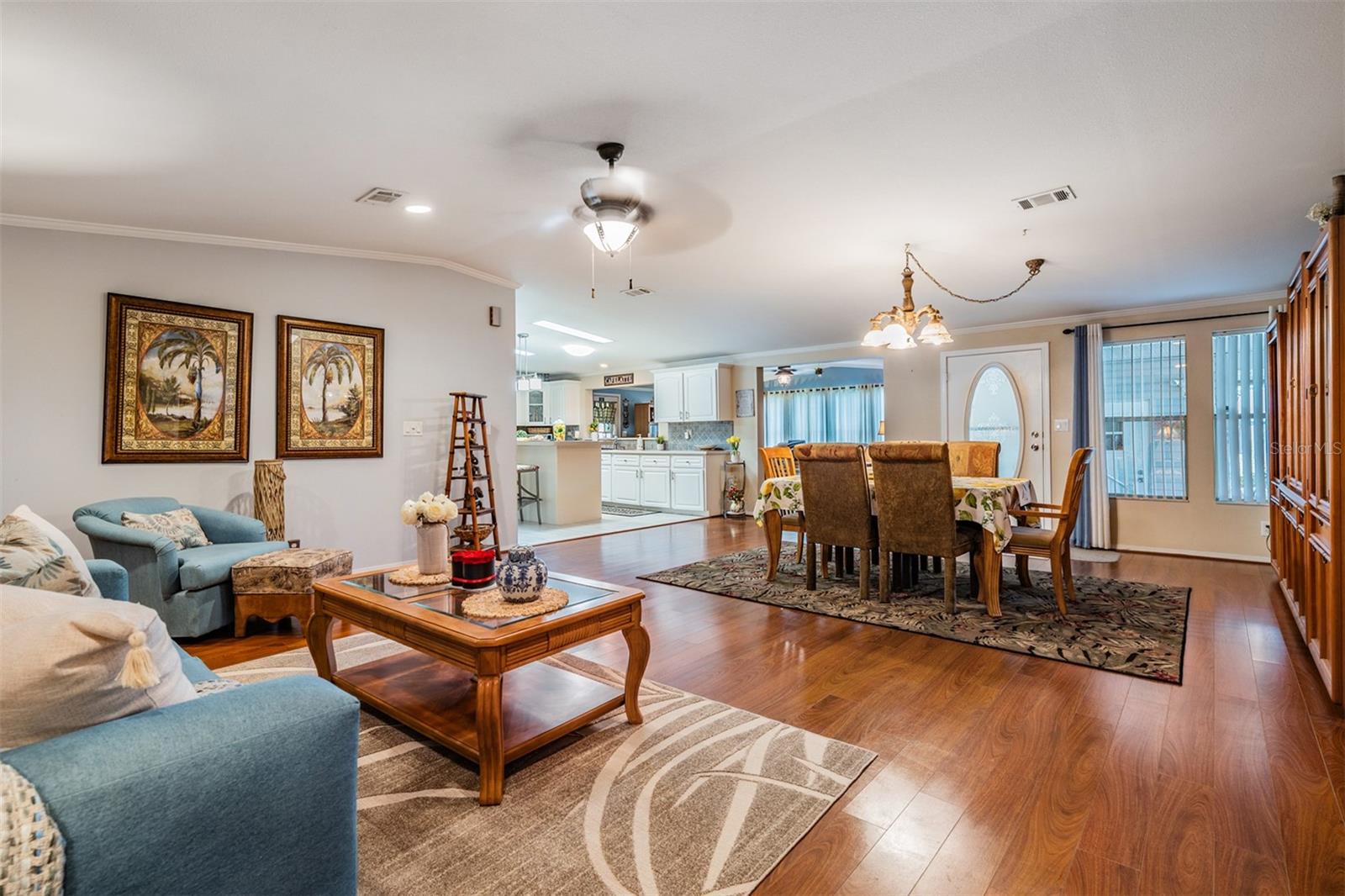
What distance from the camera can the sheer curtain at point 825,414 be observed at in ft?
34.4

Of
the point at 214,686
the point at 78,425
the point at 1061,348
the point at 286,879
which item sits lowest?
the point at 286,879

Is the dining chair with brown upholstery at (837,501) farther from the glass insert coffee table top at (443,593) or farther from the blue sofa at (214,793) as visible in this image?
the blue sofa at (214,793)

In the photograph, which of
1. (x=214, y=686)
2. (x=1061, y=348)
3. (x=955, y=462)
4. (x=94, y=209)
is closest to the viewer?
(x=214, y=686)

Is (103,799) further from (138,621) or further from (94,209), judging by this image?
(94,209)

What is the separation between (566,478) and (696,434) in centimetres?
258

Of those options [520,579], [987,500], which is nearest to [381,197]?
[520,579]

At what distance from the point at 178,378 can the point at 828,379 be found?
9.47 m

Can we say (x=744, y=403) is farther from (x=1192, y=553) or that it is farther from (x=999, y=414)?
(x=1192, y=553)

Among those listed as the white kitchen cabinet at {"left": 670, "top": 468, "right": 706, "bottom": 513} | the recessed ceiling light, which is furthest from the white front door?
the recessed ceiling light

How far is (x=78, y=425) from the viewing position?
3.51 m

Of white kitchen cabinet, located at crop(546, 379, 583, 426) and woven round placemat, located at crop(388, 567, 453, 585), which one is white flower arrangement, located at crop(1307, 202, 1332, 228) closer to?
woven round placemat, located at crop(388, 567, 453, 585)

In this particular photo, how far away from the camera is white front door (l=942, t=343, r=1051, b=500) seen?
6309 mm

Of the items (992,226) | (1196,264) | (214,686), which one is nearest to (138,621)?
(214,686)

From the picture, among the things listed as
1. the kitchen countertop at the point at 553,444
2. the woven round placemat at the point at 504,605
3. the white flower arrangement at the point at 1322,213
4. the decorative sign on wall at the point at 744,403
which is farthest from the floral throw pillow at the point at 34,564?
the decorative sign on wall at the point at 744,403
